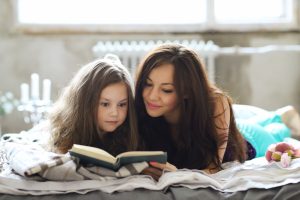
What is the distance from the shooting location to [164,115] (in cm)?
179

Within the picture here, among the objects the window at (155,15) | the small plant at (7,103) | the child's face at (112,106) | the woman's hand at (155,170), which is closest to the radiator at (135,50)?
the window at (155,15)

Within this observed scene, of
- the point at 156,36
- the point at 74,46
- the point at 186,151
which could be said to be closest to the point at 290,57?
the point at 156,36

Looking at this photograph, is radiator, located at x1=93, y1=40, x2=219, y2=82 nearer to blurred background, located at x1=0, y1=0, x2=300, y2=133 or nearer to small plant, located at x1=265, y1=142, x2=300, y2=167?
blurred background, located at x1=0, y1=0, x2=300, y2=133

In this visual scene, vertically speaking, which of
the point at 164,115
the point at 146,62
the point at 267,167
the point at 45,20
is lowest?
the point at 267,167

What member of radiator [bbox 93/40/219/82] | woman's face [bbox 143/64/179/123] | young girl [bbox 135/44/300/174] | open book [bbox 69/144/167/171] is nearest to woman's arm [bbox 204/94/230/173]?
young girl [bbox 135/44/300/174]

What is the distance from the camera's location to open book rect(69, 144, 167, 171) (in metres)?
1.27

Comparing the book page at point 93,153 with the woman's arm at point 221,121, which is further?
the woman's arm at point 221,121

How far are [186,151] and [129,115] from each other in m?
0.24

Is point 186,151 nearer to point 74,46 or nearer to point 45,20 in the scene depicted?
point 74,46

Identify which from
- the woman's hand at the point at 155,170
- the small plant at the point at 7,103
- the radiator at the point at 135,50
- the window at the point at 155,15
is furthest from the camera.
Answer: the window at the point at 155,15

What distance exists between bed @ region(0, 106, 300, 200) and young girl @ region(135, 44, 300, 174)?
0.96 feet

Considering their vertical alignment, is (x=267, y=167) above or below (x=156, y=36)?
below

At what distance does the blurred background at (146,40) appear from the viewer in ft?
10.7

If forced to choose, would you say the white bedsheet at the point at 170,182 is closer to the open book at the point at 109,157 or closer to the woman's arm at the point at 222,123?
the open book at the point at 109,157
